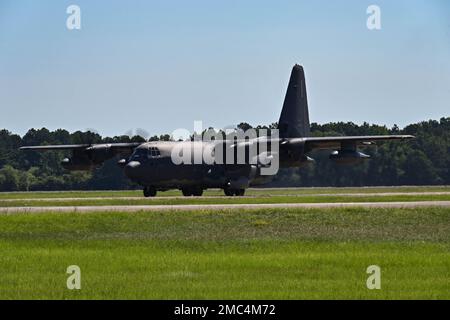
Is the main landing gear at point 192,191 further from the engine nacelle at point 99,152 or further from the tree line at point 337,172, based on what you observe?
the tree line at point 337,172

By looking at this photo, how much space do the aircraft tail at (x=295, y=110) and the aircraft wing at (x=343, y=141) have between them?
4.38 m

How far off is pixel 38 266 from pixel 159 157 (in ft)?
127

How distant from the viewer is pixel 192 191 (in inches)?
2660

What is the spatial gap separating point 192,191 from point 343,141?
11247 millimetres

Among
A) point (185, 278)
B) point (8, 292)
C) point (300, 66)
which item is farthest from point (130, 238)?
point (300, 66)

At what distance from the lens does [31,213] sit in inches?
1660

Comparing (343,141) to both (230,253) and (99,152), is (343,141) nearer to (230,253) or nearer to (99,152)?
(99,152)

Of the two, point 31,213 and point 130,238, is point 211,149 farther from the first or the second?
point 130,238

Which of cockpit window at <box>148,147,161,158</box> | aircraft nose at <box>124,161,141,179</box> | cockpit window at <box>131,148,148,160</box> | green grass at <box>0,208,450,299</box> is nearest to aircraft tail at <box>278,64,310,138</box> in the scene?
cockpit window at <box>148,147,161,158</box>

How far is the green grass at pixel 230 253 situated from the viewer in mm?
20656

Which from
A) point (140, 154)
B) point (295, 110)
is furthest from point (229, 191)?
point (295, 110)

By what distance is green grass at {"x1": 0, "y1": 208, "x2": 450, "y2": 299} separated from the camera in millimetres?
20656

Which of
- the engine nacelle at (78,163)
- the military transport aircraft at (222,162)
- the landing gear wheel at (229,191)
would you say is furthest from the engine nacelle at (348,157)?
the engine nacelle at (78,163)

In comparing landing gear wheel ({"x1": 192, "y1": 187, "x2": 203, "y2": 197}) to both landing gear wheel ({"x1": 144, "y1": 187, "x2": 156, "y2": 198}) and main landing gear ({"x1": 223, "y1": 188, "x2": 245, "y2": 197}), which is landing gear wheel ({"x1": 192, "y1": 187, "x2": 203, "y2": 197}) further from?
landing gear wheel ({"x1": 144, "y1": 187, "x2": 156, "y2": 198})
